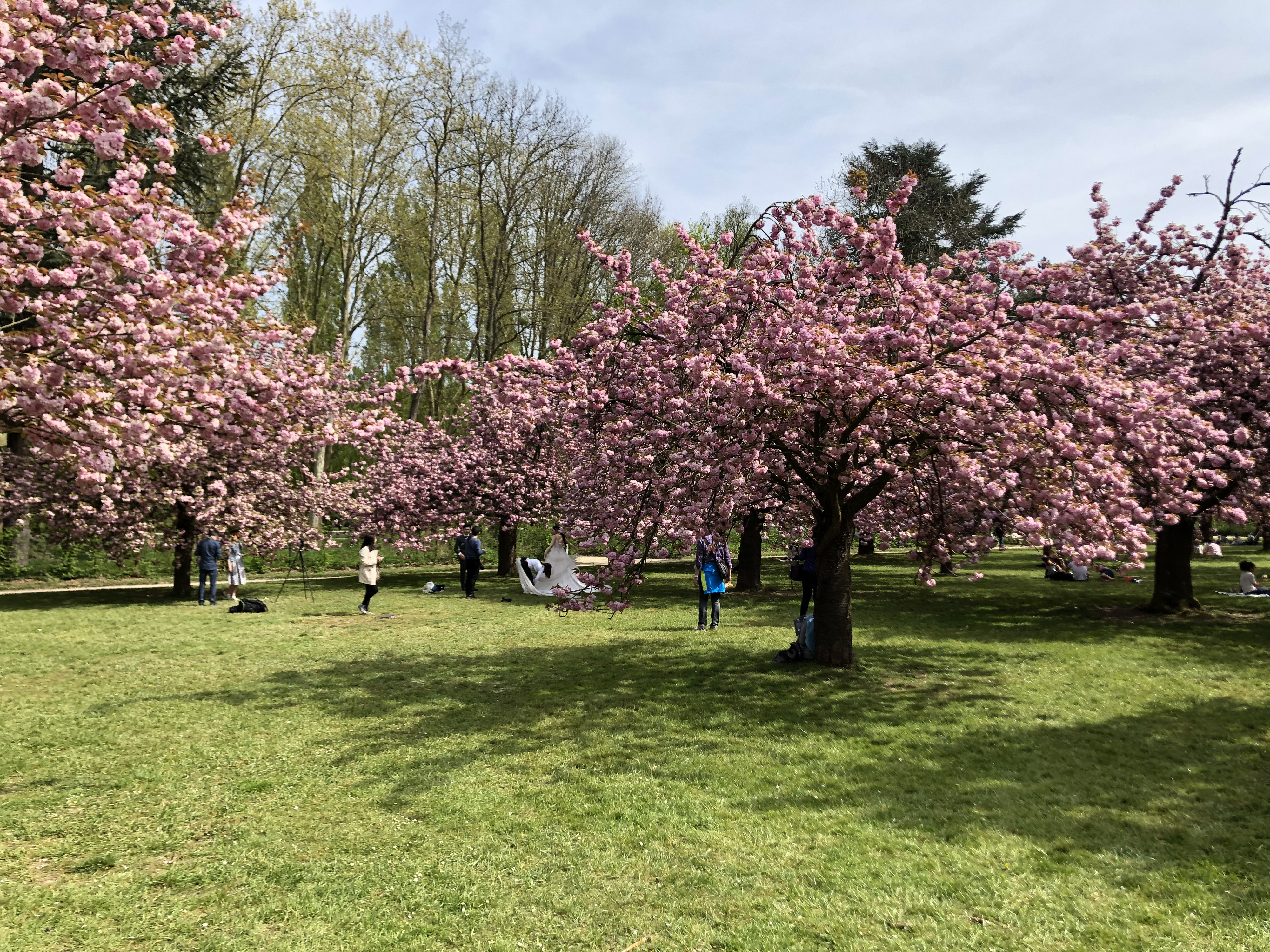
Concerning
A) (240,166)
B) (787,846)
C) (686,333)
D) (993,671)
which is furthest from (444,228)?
(787,846)

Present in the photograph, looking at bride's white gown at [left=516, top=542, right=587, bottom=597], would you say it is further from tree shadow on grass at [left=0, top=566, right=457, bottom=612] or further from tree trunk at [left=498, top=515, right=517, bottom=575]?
tree trunk at [left=498, top=515, right=517, bottom=575]

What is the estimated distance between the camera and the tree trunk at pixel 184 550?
1884cm

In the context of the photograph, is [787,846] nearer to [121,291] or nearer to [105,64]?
[121,291]

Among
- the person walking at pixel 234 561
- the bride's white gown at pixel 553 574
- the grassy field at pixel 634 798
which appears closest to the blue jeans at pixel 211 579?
the person walking at pixel 234 561

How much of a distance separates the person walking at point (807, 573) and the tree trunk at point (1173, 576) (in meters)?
7.15

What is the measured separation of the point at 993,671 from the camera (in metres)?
10.8

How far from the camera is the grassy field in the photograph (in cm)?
427

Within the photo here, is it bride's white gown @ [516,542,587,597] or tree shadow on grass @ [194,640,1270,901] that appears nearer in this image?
tree shadow on grass @ [194,640,1270,901]

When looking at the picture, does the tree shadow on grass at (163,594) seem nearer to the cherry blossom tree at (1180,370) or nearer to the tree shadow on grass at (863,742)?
the tree shadow on grass at (863,742)

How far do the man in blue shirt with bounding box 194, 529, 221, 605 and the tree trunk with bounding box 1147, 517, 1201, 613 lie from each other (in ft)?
68.0

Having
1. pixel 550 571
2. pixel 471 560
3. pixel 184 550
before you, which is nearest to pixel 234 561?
pixel 184 550

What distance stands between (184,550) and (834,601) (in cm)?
1655

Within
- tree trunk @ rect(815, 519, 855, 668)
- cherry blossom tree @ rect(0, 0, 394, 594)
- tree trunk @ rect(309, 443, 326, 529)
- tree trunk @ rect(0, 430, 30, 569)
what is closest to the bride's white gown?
tree trunk @ rect(309, 443, 326, 529)

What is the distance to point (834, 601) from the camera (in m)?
10.7
